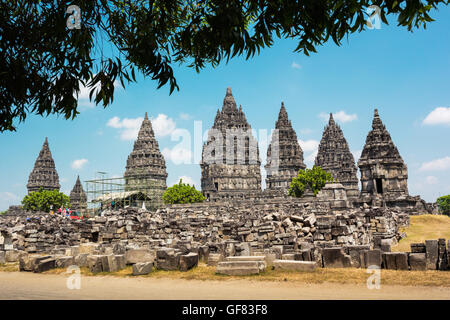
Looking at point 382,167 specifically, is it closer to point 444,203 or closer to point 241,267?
point 241,267

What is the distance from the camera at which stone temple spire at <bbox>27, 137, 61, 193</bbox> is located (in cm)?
8444

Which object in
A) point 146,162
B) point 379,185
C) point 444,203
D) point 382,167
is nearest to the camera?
point 382,167

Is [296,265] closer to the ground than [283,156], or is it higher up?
closer to the ground

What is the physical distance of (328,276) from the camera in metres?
7.35

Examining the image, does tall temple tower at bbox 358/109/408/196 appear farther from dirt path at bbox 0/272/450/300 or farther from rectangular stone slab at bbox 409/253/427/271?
dirt path at bbox 0/272/450/300

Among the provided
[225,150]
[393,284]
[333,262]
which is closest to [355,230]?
[333,262]

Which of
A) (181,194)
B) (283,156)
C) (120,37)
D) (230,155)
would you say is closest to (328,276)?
(120,37)

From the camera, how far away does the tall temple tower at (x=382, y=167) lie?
36.3m

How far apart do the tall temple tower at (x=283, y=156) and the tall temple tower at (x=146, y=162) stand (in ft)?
72.5

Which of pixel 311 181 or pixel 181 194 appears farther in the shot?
pixel 181 194

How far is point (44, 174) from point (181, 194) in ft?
137

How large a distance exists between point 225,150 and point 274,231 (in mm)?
63649
